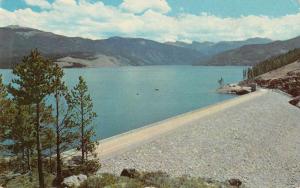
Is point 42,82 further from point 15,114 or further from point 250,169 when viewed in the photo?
point 250,169

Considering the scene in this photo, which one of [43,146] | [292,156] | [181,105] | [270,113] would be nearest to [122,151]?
[43,146]

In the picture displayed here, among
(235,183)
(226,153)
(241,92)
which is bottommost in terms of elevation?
(241,92)

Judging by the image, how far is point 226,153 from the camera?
53.2 m

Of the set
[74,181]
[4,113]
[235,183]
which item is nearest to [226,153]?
[235,183]

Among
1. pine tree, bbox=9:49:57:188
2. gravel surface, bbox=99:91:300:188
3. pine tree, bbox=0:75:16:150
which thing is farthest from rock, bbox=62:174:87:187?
pine tree, bbox=0:75:16:150

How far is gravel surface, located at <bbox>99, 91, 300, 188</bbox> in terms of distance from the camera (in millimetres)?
45531

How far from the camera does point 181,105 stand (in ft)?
508

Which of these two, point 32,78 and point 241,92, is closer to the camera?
point 32,78

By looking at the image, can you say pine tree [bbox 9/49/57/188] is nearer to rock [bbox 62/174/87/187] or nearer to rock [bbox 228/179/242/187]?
rock [bbox 62/174/87/187]

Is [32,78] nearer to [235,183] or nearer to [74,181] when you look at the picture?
[74,181]

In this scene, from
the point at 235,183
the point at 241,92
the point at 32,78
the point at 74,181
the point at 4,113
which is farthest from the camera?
the point at 241,92

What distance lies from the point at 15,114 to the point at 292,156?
34017 millimetres

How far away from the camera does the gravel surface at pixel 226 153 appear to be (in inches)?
1793

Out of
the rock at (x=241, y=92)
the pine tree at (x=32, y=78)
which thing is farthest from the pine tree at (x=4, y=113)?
the rock at (x=241, y=92)
